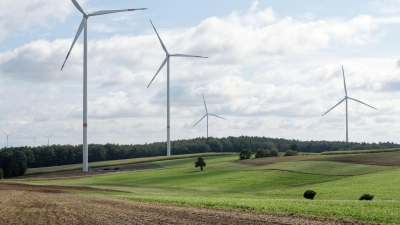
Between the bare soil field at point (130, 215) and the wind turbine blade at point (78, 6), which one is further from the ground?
the wind turbine blade at point (78, 6)

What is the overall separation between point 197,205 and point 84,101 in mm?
63564

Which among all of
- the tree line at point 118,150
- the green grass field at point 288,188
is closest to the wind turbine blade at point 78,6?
the green grass field at point 288,188

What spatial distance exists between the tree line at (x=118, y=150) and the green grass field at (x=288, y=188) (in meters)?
36.7

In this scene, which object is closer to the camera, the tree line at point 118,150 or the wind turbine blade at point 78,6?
the wind turbine blade at point 78,6

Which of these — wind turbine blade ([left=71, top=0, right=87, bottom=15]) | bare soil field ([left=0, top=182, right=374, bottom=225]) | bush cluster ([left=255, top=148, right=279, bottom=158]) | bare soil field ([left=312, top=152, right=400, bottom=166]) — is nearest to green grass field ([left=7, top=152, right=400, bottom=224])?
bare soil field ([left=312, top=152, right=400, bottom=166])

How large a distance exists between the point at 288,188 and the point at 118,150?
10548 cm

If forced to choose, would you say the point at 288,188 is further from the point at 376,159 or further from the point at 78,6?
the point at 78,6

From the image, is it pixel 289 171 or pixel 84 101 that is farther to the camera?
pixel 84 101

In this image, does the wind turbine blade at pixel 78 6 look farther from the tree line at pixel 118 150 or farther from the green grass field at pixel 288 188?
A: the tree line at pixel 118 150

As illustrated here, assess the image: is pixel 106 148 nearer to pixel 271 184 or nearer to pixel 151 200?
pixel 271 184

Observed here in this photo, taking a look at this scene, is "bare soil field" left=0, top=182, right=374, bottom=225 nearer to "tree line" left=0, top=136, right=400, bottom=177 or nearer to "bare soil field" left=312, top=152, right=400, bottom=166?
"bare soil field" left=312, top=152, right=400, bottom=166

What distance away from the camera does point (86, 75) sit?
91.3 m

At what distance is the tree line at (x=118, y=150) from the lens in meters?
115

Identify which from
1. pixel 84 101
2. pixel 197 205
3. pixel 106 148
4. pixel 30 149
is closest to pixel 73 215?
pixel 197 205
